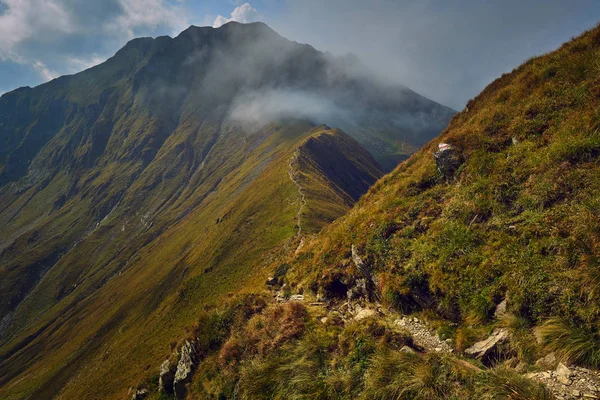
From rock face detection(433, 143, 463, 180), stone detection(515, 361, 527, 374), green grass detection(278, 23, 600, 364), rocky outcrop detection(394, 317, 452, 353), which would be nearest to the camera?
stone detection(515, 361, 527, 374)

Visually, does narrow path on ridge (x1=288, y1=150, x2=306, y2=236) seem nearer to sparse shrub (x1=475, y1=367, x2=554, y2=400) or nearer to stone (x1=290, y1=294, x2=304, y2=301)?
stone (x1=290, y1=294, x2=304, y2=301)

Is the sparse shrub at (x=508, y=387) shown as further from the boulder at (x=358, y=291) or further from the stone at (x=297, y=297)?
the stone at (x=297, y=297)

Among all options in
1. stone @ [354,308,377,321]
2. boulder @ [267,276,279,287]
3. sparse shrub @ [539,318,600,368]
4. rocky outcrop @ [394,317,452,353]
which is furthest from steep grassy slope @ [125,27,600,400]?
boulder @ [267,276,279,287]

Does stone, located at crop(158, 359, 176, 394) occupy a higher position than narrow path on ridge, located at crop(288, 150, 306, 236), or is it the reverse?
narrow path on ridge, located at crop(288, 150, 306, 236)

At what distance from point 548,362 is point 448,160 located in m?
12.3

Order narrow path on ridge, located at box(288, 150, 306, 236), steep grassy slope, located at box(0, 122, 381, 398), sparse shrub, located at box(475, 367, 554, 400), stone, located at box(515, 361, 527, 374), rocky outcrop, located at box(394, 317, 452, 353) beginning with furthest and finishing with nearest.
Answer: narrow path on ridge, located at box(288, 150, 306, 236) → steep grassy slope, located at box(0, 122, 381, 398) → rocky outcrop, located at box(394, 317, 452, 353) → stone, located at box(515, 361, 527, 374) → sparse shrub, located at box(475, 367, 554, 400)

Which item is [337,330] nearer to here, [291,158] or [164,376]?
[164,376]

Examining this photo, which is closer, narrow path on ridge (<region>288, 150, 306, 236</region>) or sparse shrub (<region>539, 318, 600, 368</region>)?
sparse shrub (<region>539, 318, 600, 368</region>)

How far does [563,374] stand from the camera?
Result: 7.51 meters

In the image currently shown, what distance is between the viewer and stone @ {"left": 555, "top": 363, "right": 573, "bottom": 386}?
24.0ft

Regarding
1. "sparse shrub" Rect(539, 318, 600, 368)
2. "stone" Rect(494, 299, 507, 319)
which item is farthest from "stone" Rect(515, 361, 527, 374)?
"stone" Rect(494, 299, 507, 319)

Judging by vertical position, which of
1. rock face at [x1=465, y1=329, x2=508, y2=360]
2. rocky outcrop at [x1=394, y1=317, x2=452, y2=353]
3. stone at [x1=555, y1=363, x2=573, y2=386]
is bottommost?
rocky outcrop at [x1=394, y1=317, x2=452, y2=353]

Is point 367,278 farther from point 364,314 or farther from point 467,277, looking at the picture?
point 467,277

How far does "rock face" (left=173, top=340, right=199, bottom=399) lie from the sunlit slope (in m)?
8.10
